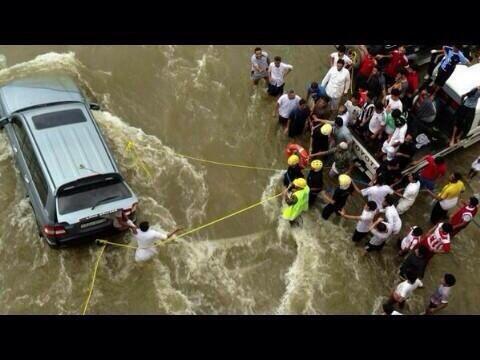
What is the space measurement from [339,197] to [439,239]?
5.82ft

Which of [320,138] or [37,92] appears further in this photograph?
[320,138]

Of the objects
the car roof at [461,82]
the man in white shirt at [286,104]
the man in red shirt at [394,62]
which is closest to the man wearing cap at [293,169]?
the man in white shirt at [286,104]

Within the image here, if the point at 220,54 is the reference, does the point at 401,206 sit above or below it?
below

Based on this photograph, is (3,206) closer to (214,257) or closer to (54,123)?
(54,123)

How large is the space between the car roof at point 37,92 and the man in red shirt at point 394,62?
646cm

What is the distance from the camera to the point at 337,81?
1043cm

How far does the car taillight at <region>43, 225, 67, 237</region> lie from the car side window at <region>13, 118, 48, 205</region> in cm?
43

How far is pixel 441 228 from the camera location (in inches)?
325

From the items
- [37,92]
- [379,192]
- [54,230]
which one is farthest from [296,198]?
[37,92]

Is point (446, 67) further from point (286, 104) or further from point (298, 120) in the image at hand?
point (286, 104)

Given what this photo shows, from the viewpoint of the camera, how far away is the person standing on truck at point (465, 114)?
10.1 metres

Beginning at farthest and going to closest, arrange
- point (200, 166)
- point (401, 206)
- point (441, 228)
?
point (200, 166), point (401, 206), point (441, 228)
